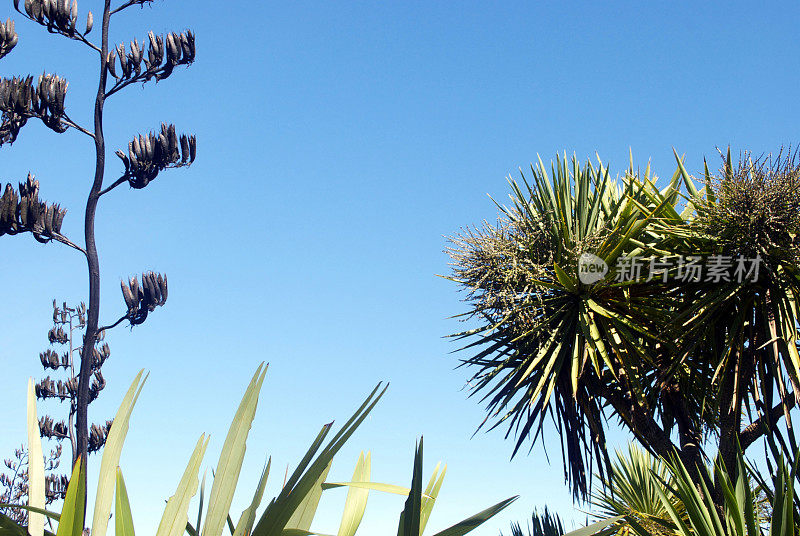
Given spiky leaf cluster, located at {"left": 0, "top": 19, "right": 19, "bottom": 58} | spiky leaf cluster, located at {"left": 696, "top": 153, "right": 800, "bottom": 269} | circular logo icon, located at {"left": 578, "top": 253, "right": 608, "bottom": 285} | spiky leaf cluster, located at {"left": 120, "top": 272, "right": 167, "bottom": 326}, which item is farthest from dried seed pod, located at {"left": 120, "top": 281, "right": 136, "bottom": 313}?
spiky leaf cluster, located at {"left": 696, "top": 153, "right": 800, "bottom": 269}

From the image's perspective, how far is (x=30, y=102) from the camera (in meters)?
Result: 7.94

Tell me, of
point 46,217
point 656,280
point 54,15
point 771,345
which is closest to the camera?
point 771,345

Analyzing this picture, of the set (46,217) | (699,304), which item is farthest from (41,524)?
(46,217)

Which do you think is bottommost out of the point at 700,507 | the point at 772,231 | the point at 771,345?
the point at 700,507

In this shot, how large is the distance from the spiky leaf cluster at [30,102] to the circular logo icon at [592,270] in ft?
21.0

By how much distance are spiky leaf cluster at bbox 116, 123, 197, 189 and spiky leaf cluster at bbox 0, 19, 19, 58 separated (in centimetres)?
195

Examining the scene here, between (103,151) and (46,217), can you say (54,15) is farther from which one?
(46,217)

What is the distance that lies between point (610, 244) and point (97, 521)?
6.06 metres

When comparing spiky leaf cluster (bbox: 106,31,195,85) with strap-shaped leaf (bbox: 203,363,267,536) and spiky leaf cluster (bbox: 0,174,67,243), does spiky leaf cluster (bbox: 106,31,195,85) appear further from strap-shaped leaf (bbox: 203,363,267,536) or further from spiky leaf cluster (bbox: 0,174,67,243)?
strap-shaped leaf (bbox: 203,363,267,536)

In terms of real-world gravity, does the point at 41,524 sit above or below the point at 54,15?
below

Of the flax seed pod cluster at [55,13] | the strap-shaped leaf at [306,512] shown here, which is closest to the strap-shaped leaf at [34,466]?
the strap-shaped leaf at [306,512]

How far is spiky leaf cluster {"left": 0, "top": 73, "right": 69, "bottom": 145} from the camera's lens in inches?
309

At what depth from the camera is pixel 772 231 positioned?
18.8 feet

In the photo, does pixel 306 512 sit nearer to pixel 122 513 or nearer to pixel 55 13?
pixel 122 513
